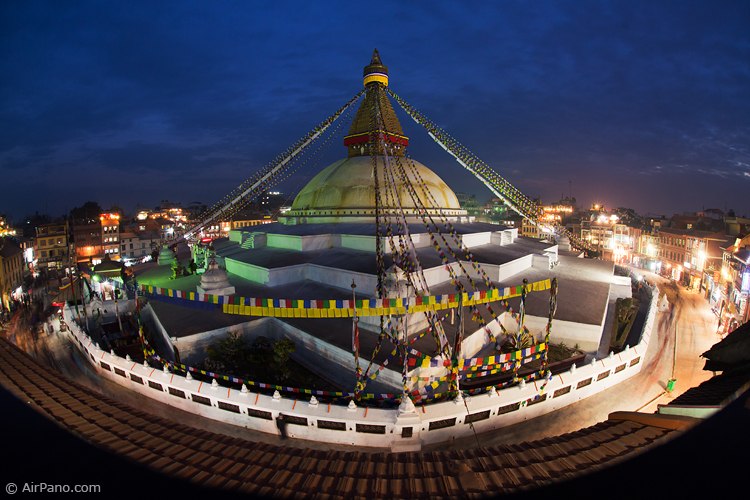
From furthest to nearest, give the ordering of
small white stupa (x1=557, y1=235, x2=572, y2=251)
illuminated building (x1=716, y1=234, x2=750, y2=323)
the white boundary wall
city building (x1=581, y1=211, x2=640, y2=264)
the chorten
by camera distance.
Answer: city building (x1=581, y1=211, x2=640, y2=264)
small white stupa (x1=557, y1=235, x2=572, y2=251)
the chorten
illuminated building (x1=716, y1=234, x2=750, y2=323)
the white boundary wall

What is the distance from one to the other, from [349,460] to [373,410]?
2.64 meters

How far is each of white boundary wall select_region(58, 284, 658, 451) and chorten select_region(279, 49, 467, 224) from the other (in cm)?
1273

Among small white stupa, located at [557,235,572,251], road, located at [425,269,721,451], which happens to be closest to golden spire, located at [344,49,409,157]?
small white stupa, located at [557,235,572,251]

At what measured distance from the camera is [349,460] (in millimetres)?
4805

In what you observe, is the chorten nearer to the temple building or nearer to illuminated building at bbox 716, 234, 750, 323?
the temple building

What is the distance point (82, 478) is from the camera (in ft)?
10.4

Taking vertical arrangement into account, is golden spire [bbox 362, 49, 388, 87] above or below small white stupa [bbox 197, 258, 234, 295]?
above

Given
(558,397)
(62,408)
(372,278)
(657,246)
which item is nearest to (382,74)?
(372,278)

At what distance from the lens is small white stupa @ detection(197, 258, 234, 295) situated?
13.3m

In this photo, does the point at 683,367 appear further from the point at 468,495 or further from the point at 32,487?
the point at 32,487

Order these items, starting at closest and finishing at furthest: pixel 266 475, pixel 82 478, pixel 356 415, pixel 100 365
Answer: pixel 82 478, pixel 266 475, pixel 356 415, pixel 100 365

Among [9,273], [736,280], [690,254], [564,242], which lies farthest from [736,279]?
[9,273]

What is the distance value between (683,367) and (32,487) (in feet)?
57.6

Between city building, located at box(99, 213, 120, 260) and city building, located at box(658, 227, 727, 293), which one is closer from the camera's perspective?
city building, located at box(658, 227, 727, 293)
